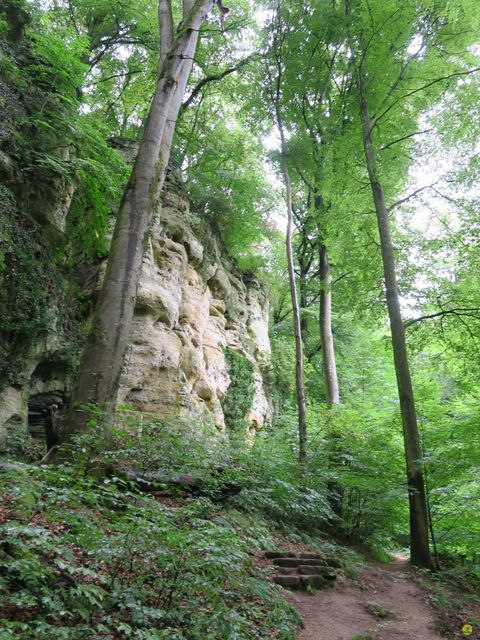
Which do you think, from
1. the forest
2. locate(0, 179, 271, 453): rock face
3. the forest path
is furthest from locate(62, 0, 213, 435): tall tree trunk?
the forest path

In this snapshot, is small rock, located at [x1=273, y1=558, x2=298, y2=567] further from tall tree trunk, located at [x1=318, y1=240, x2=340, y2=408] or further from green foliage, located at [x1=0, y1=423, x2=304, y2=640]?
tall tree trunk, located at [x1=318, y1=240, x2=340, y2=408]

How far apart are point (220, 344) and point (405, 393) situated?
24.0 feet

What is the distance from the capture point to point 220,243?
16.8 m

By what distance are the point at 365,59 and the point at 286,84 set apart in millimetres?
3016

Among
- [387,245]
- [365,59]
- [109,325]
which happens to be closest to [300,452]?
[387,245]

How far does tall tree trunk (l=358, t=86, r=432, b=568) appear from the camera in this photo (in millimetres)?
7660

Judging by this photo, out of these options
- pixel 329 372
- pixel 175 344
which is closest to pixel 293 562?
pixel 175 344

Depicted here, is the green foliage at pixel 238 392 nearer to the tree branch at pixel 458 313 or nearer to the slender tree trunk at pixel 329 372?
the slender tree trunk at pixel 329 372

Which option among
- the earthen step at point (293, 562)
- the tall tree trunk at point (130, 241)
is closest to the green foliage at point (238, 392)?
→ the earthen step at point (293, 562)

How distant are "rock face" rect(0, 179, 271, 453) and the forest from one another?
0.06m

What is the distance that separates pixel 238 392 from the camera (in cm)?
1428

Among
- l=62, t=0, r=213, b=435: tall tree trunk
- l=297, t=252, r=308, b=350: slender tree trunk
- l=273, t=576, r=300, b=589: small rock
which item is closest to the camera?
l=62, t=0, r=213, b=435: tall tree trunk

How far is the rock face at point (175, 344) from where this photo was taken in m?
7.88

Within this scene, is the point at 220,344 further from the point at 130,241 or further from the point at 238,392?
the point at 130,241
